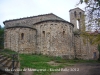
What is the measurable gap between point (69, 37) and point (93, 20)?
40.3ft

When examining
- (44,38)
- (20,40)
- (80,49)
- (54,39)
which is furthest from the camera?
(80,49)

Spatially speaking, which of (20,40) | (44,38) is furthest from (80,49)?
(20,40)

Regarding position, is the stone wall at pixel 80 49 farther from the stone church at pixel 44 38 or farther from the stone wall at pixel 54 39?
the stone wall at pixel 54 39

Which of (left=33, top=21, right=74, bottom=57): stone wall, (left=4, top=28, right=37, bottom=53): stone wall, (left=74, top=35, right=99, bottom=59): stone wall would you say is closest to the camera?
Result: (left=33, top=21, right=74, bottom=57): stone wall

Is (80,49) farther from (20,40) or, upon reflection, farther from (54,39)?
(20,40)

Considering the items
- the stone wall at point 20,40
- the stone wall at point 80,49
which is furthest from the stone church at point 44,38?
the stone wall at point 80,49

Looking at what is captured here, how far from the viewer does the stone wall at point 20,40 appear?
2067 centimetres

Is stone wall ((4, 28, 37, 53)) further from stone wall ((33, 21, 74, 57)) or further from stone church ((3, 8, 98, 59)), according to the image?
stone wall ((33, 21, 74, 57))

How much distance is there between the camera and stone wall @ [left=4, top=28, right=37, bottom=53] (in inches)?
814

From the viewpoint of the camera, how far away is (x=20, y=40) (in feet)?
68.6

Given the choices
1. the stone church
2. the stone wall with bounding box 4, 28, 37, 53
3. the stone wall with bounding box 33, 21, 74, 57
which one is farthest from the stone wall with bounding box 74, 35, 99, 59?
the stone wall with bounding box 4, 28, 37, 53

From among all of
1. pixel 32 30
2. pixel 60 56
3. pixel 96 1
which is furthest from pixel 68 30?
pixel 96 1

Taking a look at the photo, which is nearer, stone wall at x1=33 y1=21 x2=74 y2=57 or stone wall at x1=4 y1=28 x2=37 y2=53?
stone wall at x1=33 y1=21 x2=74 y2=57

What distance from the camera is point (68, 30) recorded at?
21906 millimetres
